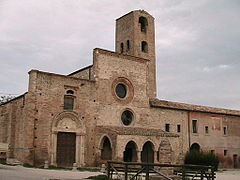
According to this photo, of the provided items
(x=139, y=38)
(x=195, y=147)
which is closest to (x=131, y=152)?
(x=195, y=147)

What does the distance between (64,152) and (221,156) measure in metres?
20.2

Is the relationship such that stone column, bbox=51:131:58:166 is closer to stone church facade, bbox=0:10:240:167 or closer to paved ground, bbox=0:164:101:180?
stone church facade, bbox=0:10:240:167

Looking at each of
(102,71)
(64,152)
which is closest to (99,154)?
(64,152)

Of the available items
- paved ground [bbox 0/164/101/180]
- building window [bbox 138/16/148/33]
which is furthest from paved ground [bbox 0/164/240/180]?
building window [bbox 138/16/148/33]

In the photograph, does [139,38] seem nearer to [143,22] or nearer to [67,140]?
[143,22]

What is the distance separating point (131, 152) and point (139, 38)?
14.1 metres

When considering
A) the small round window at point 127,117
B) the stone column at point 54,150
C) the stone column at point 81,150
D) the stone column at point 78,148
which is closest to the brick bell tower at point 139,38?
the small round window at point 127,117

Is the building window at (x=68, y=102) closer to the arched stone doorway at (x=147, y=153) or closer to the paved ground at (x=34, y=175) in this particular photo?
the arched stone doorway at (x=147, y=153)

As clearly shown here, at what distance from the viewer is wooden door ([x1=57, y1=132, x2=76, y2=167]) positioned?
2719 centimetres

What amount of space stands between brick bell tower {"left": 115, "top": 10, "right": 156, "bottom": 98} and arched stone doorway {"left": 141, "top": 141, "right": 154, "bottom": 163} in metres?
7.92

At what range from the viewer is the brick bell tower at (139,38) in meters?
38.0

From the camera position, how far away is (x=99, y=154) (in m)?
28.9

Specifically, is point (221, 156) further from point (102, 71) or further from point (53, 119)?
point (53, 119)

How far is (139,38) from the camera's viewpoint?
38.2 m
